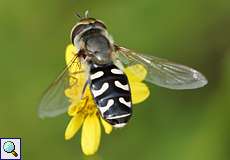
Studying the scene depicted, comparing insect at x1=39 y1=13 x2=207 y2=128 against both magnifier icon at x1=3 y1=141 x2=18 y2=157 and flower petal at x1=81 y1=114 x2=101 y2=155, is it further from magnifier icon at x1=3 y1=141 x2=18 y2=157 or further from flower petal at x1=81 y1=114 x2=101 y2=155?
magnifier icon at x1=3 y1=141 x2=18 y2=157

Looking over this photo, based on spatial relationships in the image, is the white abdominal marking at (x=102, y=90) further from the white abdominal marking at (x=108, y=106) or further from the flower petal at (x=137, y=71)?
the flower petal at (x=137, y=71)

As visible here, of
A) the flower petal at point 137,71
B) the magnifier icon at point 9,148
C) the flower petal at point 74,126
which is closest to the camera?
the flower petal at point 137,71

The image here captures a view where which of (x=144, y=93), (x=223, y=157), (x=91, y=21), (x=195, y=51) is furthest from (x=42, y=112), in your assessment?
(x=195, y=51)

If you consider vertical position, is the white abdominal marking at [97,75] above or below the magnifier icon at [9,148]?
above

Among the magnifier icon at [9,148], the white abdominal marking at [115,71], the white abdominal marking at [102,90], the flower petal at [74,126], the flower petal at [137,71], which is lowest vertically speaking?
the magnifier icon at [9,148]

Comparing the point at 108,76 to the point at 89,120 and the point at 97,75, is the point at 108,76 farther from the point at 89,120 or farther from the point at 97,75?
the point at 89,120

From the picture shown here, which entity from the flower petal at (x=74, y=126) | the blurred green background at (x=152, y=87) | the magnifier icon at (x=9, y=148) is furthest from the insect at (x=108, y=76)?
the blurred green background at (x=152, y=87)

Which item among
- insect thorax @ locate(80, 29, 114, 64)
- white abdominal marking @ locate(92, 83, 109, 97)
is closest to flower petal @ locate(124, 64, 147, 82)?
insect thorax @ locate(80, 29, 114, 64)
